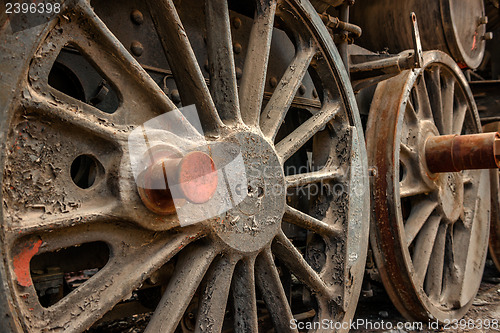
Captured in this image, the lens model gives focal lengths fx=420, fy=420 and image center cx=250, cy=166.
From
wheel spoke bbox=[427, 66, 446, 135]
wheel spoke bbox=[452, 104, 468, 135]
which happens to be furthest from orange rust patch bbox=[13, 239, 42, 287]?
wheel spoke bbox=[452, 104, 468, 135]

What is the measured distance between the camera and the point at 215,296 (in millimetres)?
1202

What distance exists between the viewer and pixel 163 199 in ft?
3.50

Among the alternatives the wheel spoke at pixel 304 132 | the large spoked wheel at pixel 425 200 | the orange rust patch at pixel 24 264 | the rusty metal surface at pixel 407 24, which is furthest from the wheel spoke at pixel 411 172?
the orange rust patch at pixel 24 264

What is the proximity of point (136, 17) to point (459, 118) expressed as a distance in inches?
88.0

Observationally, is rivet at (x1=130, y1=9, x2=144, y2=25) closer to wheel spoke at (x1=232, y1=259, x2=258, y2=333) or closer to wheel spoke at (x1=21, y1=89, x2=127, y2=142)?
wheel spoke at (x1=21, y1=89, x2=127, y2=142)

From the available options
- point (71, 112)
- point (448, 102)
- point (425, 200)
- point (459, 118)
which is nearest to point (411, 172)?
point (425, 200)

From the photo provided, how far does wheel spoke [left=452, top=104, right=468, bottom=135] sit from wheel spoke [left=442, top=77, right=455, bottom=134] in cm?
17

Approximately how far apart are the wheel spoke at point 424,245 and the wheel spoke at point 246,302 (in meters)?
1.21

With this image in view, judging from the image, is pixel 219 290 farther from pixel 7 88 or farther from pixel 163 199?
pixel 7 88

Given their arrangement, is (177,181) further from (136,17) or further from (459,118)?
(459,118)

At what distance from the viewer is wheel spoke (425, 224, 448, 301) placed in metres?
2.30

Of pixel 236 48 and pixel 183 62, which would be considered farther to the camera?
pixel 236 48

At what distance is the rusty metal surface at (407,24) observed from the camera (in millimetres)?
2662

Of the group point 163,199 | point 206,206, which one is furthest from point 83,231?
point 206,206
